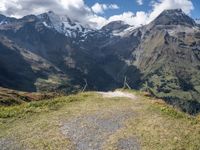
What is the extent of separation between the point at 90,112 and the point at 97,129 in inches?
273

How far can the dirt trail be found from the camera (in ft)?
104

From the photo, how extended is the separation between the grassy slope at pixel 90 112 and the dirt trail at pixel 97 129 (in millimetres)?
617

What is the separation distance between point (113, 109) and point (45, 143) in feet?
48.5

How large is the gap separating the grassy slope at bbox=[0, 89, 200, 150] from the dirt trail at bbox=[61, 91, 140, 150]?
2.02ft

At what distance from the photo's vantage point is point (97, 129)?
35781 millimetres

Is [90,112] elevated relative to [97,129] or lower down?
elevated

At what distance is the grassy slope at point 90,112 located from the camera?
104 ft

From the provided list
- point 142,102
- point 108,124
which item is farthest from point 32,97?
point 108,124

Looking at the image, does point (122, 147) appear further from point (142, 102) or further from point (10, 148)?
point (142, 102)

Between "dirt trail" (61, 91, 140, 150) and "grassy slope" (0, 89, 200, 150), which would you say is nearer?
"dirt trail" (61, 91, 140, 150)

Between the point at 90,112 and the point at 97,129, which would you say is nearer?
the point at 97,129

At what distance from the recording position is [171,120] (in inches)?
1534

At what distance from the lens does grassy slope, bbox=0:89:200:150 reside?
104 feet

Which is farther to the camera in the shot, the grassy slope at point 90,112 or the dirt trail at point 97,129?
the grassy slope at point 90,112
